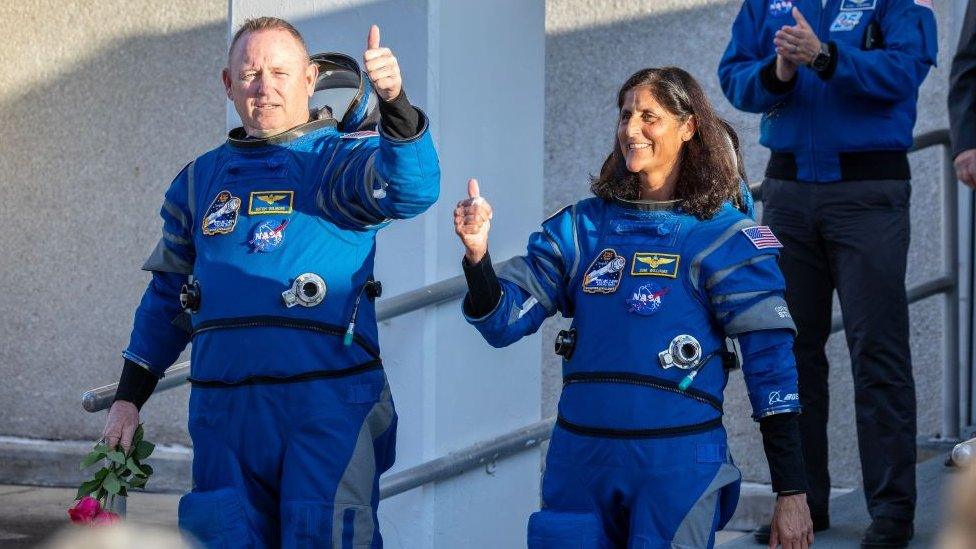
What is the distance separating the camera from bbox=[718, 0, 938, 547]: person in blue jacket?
13.4 feet

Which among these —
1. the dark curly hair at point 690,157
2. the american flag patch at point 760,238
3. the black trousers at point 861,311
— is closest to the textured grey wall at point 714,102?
the black trousers at point 861,311

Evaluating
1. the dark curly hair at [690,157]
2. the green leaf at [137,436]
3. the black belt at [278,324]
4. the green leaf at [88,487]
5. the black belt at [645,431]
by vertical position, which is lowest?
the green leaf at [88,487]

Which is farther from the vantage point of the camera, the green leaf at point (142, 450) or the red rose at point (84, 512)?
the green leaf at point (142, 450)

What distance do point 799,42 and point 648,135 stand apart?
1.02 m

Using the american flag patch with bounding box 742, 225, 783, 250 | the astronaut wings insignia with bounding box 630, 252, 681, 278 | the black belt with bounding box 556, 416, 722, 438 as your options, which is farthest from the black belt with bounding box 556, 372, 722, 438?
the american flag patch with bounding box 742, 225, 783, 250

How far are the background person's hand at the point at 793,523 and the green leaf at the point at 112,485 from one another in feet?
4.86

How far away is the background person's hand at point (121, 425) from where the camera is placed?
342cm

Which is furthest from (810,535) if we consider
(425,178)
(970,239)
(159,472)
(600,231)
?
(159,472)

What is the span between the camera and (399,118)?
2992 millimetres

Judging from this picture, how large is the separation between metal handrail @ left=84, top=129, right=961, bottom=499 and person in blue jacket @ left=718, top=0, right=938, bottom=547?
40 cm

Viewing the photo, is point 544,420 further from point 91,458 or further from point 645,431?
point 91,458

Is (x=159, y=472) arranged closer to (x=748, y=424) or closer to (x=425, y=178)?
(x=748, y=424)

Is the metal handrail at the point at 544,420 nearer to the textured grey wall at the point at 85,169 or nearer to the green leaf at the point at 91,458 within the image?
the green leaf at the point at 91,458

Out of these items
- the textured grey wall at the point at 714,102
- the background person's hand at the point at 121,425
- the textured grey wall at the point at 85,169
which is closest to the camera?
the background person's hand at the point at 121,425
